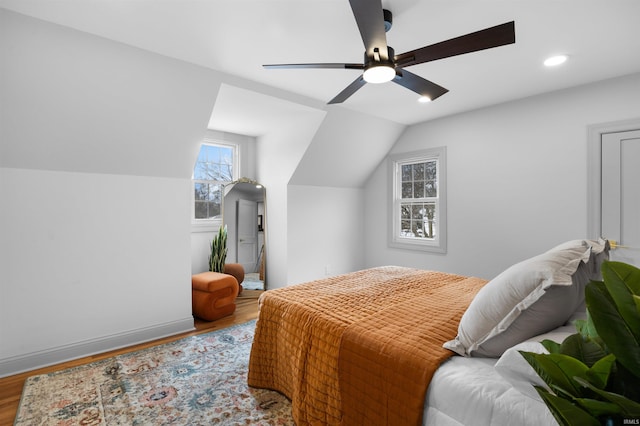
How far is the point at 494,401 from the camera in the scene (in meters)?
1.09

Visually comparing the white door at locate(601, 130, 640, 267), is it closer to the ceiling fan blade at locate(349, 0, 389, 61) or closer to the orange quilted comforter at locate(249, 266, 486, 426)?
the orange quilted comforter at locate(249, 266, 486, 426)

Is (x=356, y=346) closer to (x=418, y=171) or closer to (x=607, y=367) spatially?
(x=607, y=367)

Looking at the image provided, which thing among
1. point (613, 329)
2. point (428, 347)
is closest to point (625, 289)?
point (613, 329)

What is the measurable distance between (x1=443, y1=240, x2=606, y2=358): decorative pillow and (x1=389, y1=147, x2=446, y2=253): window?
3091 millimetres

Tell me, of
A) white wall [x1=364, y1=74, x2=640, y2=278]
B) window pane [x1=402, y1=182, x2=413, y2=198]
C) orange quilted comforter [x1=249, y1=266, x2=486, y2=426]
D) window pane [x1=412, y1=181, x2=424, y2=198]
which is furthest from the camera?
window pane [x1=402, y1=182, x2=413, y2=198]

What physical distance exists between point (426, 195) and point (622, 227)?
7.06 feet

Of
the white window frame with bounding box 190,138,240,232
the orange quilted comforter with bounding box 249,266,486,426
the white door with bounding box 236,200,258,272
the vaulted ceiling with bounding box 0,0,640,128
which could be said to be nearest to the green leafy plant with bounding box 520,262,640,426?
the orange quilted comforter with bounding box 249,266,486,426

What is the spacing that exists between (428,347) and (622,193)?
306 centimetres

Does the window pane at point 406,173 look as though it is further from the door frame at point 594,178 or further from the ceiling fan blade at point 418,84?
the ceiling fan blade at point 418,84

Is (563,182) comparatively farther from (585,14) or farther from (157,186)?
(157,186)

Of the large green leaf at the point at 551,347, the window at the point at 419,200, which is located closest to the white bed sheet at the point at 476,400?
the large green leaf at the point at 551,347

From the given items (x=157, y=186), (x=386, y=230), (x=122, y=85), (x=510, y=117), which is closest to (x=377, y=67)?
(x=122, y=85)

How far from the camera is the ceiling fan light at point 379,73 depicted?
72.6 inches

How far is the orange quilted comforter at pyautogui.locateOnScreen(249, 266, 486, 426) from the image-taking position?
53.0 inches
